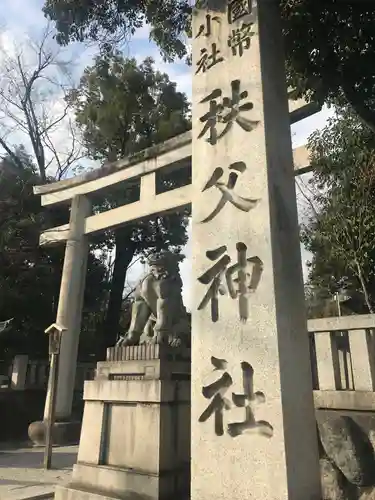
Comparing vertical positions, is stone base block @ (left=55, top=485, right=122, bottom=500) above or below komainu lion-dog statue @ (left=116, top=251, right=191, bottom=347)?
A: below

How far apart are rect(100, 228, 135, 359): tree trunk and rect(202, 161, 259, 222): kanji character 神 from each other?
10.2m

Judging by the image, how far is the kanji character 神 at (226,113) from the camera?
3498mm

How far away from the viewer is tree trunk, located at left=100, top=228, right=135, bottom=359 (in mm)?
13273

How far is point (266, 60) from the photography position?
3555 mm

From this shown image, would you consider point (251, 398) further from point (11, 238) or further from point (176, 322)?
point (11, 238)

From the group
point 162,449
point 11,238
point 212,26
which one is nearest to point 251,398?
point 162,449

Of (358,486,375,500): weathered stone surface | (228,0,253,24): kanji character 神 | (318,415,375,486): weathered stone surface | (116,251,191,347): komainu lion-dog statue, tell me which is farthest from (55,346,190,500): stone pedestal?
(228,0,253,24): kanji character 神

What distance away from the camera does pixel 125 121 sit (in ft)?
44.0

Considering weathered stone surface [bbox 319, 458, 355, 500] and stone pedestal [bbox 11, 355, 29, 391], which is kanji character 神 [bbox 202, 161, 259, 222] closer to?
weathered stone surface [bbox 319, 458, 355, 500]

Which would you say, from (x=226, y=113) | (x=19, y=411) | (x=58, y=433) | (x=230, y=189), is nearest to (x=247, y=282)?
(x=230, y=189)

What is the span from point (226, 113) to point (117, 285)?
10.7 m

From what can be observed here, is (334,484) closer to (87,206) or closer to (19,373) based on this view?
(87,206)

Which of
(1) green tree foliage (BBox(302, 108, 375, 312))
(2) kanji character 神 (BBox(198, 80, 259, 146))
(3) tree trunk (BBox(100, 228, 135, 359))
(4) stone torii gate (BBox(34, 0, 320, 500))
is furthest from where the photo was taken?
(3) tree trunk (BBox(100, 228, 135, 359))

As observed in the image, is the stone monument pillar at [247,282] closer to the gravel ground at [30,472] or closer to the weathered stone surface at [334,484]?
the weathered stone surface at [334,484]
